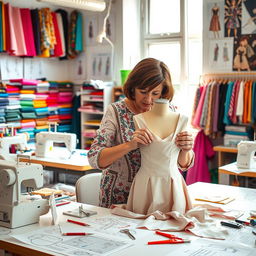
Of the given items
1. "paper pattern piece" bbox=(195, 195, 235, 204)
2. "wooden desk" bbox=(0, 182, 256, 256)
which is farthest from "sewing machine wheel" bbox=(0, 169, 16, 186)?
"paper pattern piece" bbox=(195, 195, 235, 204)

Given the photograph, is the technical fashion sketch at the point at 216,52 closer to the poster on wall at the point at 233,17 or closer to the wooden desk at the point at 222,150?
the poster on wall at the point at 233,17

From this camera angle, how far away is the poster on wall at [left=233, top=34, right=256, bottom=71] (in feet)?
17.6

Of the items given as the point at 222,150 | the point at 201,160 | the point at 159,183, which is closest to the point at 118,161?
the point at 159,183

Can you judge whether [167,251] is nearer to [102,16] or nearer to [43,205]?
[43,205]

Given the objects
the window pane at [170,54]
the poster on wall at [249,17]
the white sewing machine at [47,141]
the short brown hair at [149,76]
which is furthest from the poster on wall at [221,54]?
the short brown hair at [149,76]

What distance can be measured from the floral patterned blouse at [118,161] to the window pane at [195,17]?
145 inches

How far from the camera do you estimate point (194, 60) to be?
6055 millimetres

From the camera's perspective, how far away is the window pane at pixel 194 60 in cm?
602

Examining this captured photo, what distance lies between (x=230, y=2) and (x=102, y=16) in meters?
1.91

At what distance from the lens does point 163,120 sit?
240 cm

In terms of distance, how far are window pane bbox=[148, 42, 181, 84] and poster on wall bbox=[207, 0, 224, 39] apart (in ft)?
2.16

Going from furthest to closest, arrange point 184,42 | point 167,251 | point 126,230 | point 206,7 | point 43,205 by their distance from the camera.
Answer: point 184,42
point 206,7
point 43,205
point 126,230
point 167,251

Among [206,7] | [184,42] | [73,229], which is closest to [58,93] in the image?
[184,42]

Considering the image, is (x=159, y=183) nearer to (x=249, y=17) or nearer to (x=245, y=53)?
(x=245, y=53)
